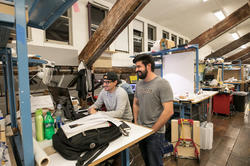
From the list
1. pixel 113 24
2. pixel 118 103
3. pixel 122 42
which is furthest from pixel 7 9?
pixel 122 42

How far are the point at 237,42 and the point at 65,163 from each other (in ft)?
31.9

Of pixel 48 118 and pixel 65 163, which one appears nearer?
pixel 65 163

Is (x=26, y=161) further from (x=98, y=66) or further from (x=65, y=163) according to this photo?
(x=98, y=66)

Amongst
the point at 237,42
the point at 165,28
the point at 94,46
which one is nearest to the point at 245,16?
the point at 165,28

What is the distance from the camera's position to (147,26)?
229 inches

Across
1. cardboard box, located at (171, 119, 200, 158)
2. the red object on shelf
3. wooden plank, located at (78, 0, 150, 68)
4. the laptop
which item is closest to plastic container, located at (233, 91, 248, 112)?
the red object on shelf

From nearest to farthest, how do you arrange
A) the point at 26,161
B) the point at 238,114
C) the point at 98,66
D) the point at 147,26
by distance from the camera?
the point at 26,161 < the point at 98,66 < the point at 238,114 < the point at 147,26

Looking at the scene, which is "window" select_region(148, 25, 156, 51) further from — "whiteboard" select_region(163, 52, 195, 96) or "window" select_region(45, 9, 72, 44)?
"window" select_region(45, 9, 72, 44)

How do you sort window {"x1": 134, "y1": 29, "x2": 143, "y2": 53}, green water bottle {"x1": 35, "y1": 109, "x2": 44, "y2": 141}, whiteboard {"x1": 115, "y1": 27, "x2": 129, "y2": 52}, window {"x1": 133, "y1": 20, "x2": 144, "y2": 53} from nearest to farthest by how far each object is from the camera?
green water bottle {"x1": 35, "y1": 109, "x2": 44, "y2": 141} < whiteboard {"x1": 115, "y1": 27, "x2": 129, "y2": 52} < window {"x1": 133, "y1": 20, "x2": 144, "y2": 53} < window {"x1": 134, "y1": 29, "x2": 143, "y2": 53}

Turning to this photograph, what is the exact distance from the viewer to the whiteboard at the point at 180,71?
3436 mm

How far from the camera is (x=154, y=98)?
5.10 feet

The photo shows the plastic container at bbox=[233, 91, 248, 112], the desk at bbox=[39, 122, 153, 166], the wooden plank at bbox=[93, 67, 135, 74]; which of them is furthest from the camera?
the plastic container at bbox=[233, 91, 248, 112]

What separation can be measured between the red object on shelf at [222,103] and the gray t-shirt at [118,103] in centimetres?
383

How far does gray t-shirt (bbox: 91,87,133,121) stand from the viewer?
193 centimetres
